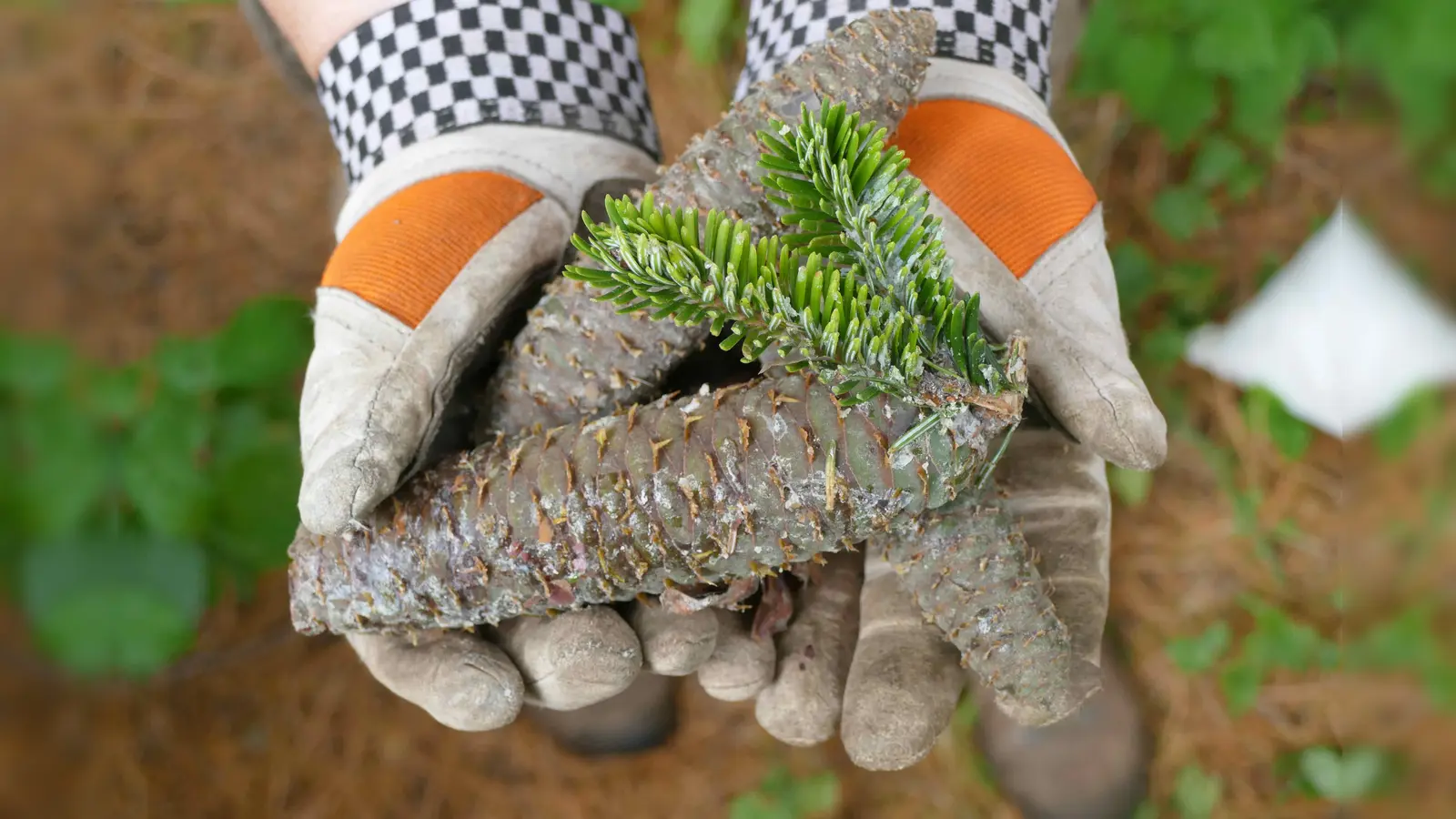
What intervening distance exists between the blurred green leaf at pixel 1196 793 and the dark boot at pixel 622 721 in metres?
1.18

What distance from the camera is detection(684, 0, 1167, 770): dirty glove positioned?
45.7 inches

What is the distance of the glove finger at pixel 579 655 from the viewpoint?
1.18 meters

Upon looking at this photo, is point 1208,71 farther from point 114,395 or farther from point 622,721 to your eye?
point 114,395

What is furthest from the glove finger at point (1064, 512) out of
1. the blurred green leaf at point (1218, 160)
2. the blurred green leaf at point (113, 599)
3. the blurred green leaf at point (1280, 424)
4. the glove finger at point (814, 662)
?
the blurred green leaf at point (113, 599)

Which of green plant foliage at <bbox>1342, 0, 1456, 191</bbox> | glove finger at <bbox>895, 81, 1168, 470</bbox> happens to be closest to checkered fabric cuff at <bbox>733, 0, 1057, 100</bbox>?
glove finger at <bbox>895, 81, 1168, 470</bbox>

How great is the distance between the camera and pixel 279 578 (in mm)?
2570

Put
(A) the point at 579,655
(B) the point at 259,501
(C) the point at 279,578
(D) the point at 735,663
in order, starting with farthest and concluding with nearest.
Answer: (C) the point at 279,578, (B) the point at 259,501, (D) the point at 735,663, (A) the point at 579,655

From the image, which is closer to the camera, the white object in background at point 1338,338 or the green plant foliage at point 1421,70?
the green plant foliage at point 1421,70

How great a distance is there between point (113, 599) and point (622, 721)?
1.15m

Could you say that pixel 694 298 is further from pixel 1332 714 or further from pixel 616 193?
pixel 1332 714

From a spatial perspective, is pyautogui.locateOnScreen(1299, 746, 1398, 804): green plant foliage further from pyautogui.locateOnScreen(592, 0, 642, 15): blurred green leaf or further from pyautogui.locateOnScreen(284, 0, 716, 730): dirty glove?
pyautogui.locateOnScreen(592, 0, 642, 15): blurred green leaf

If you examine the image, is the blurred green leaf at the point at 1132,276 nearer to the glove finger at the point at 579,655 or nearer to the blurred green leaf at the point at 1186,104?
the blurred green leaf at the point at 1186,104

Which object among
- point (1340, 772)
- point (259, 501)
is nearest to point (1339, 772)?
point (1340, 772)

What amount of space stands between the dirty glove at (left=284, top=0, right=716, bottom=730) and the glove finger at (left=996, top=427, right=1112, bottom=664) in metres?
0.49
